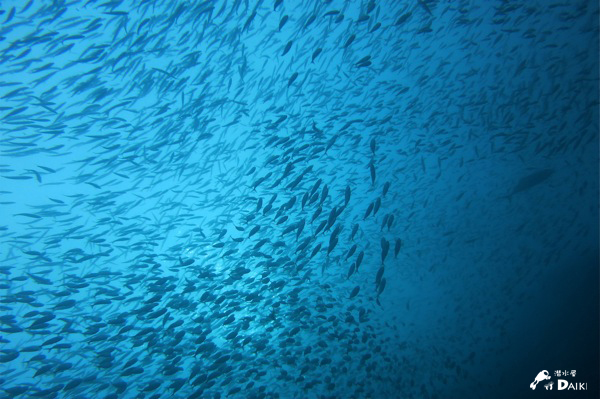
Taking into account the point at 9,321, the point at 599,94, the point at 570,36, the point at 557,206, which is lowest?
the point at 9,321

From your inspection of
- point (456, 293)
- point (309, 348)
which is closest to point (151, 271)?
point (309, 348)

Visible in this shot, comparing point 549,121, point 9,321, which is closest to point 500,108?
point 549,121

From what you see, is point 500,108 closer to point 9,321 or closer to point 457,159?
point 457,159

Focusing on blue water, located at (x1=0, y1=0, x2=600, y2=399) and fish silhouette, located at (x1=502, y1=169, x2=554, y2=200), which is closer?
blue water, located at (x1=0, y1=0, x2=600, y2=399)

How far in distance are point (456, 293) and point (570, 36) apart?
57.2 feet

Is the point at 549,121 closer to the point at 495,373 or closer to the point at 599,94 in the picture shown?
the point at 599,94

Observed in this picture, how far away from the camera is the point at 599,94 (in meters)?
13.9

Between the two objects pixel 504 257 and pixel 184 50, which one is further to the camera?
pixel 504 257

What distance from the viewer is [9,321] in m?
7.16

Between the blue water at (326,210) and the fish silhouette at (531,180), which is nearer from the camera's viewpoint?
the blue water at (326,210)

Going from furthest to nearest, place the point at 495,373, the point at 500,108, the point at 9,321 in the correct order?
the point at 495,373 → the point at 500,108 → the point at 9,321

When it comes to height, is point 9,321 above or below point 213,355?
above

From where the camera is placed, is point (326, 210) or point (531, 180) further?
point (531, 180)

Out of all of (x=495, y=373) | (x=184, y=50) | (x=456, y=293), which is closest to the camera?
(x=184, y=50)
